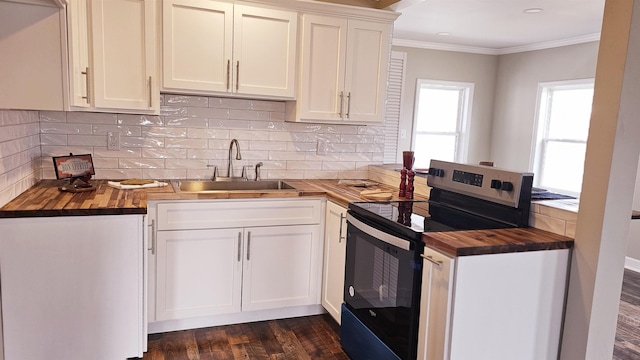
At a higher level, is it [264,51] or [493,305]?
[264,51]

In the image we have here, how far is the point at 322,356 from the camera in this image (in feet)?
8.29

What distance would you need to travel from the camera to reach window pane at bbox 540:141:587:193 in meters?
5.16

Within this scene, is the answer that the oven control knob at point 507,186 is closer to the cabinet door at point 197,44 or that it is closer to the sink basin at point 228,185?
the sink basin at point 228,185

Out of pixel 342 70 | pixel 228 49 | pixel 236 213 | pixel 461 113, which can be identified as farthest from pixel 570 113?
pixel 236 213

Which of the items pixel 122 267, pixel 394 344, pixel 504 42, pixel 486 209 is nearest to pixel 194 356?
pixel 122 267

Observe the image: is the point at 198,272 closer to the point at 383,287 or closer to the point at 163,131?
the point at 163,131

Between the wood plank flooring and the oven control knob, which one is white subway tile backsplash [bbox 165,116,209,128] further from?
the oven control knob

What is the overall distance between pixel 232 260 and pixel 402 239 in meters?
1.17

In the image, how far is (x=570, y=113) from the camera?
5234mm

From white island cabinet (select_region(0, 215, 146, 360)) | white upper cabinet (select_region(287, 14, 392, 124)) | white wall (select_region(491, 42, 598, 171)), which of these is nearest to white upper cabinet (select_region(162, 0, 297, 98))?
white upper cabinet (select_region(287, 14, 392, 124))

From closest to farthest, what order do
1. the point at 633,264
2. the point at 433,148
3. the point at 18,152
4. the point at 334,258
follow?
the point at 18,152 → the point at 334,258 → the point at 633,264 → the point at 433,148

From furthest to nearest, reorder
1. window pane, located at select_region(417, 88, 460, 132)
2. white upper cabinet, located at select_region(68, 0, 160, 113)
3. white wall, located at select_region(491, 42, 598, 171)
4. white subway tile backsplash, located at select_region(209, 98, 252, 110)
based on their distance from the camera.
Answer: window pane, located at select_region(417, 88, 460, 132) < white wall, located at select_region(491, 42, 598, 171) < white subway tile backsplash, located at select_region(209, 98, 252, 110) < white upper cabinet, located at select_region(68, 0, 160, 113)

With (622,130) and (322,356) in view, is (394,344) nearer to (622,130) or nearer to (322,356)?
(322,356)

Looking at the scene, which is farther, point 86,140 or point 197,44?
point 86,140
